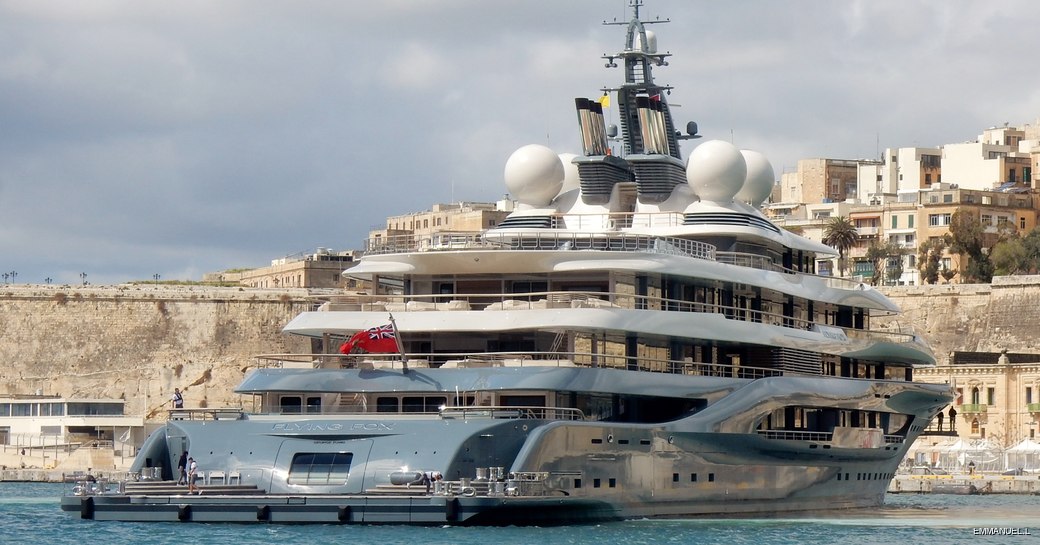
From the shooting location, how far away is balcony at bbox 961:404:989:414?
72938 millimetres

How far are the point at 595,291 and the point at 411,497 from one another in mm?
6273

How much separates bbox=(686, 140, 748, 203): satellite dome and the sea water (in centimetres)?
631

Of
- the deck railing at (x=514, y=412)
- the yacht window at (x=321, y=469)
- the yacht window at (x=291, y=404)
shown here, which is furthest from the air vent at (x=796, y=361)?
the yacht window at (x=321, y=469)

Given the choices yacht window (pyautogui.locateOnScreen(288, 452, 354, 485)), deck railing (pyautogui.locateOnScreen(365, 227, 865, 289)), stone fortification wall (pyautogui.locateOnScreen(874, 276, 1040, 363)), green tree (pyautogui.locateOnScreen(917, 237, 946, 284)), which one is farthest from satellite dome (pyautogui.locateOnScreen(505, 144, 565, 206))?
green tree (pyautogui.locateOnScreen(917, 237, 946, 284))

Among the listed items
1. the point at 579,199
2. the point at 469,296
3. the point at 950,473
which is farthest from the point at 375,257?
the point at 950,473

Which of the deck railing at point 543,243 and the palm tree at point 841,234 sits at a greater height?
the palm tree at point 841,234

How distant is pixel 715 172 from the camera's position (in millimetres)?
39188

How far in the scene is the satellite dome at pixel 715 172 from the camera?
39.2 meters

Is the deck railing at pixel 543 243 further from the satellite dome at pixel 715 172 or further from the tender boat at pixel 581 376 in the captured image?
the satellite dome at pixel 715 172

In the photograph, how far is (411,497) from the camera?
30984 millimetres

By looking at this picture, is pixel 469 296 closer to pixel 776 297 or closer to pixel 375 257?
pixel 375 257

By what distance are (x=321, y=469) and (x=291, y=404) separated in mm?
2665

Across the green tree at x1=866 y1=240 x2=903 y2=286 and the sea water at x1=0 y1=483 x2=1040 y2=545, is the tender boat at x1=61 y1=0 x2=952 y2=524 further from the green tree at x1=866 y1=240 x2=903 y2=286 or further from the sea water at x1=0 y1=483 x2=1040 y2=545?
the green tree at x1=866 y1=240 x2=903 y2=286

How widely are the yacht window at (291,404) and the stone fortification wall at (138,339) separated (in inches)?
1970
